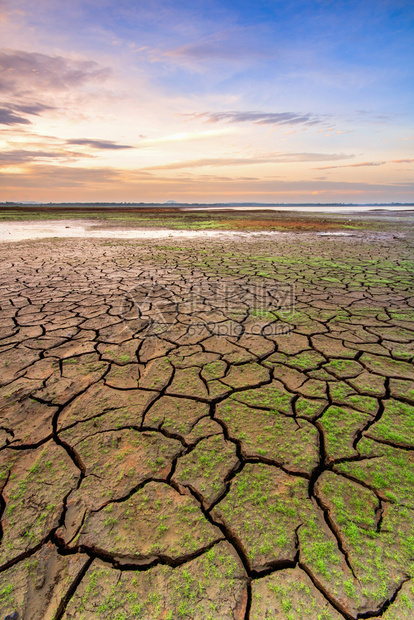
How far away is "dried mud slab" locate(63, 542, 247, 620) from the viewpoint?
0.93m

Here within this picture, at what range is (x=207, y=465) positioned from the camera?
56.5 inches

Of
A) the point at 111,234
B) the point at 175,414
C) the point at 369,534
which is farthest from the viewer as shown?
the point at 111,234

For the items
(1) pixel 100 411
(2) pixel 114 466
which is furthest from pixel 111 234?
Answer: (2) pixel 114 466

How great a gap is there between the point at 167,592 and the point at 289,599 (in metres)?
0.40

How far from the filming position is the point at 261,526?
117cm

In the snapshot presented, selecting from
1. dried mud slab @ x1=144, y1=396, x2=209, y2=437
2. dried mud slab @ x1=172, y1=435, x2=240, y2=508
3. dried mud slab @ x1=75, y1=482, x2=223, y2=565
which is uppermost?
dried mud slab @ x1=144, y1=396, x2=209, y2=437

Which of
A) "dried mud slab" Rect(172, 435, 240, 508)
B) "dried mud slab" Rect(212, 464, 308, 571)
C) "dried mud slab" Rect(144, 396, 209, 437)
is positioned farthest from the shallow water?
"dried mud slab" Rect(212, 464, 308, 571)

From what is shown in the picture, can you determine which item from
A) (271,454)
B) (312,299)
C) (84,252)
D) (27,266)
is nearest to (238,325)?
(312,299)

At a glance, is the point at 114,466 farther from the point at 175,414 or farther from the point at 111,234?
the point at 111,234

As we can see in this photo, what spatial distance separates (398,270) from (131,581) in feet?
20.1

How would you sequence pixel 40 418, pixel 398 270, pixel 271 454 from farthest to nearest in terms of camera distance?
pixel 398 270 → pixel 40 418 → pixel 271 454

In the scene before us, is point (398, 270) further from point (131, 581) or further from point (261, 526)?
point (131, 581)

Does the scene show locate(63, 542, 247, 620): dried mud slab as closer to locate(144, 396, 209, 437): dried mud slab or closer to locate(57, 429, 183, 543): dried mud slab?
locate(57, 429, 183, 543): dried mud slab

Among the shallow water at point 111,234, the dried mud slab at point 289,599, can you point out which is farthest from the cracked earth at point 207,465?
the shallow water at point 111,234
